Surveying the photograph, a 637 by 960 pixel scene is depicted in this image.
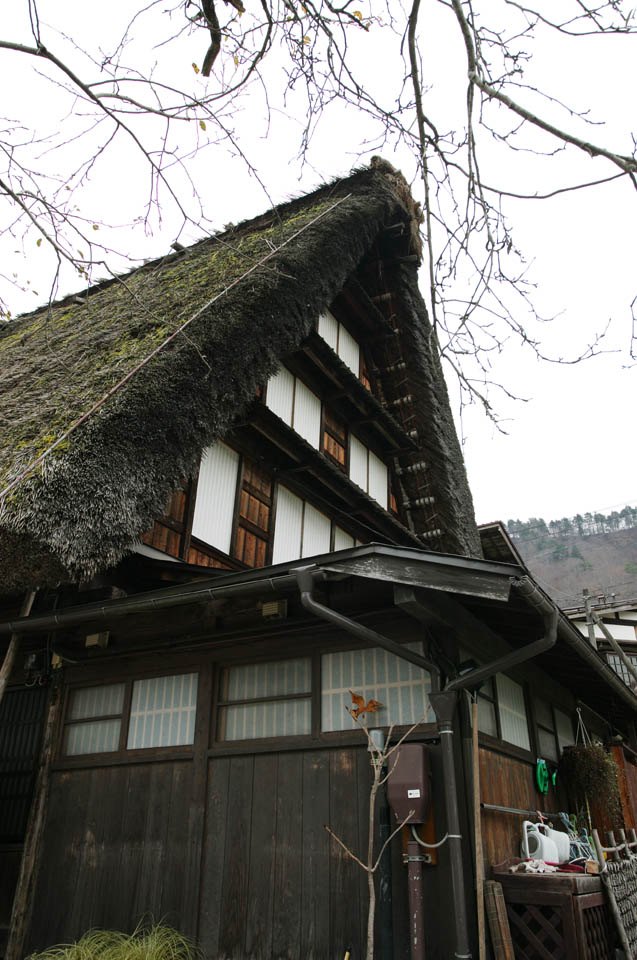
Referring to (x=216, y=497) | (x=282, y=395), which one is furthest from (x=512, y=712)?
(x=282, y=395)

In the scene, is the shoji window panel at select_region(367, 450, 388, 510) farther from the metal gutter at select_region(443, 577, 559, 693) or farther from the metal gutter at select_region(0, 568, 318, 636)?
the metal gutter at select_region(443, 577, 559, 693)

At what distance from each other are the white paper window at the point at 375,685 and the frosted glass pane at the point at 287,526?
277cm

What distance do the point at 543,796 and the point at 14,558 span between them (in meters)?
4.82

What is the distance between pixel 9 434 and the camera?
5270 millimetres

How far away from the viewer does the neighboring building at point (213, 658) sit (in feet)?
14.3

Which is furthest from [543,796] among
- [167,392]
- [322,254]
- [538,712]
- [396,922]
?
[322,254]

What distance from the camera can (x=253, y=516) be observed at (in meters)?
7.55

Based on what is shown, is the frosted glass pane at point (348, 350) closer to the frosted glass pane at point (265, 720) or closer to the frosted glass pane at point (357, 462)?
the frosted glass pane at point (357, 462)

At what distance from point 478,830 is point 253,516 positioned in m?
4.16

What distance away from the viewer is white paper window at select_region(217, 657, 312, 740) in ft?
16.5

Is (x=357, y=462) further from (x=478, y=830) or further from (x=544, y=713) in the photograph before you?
(x=478, y=830)

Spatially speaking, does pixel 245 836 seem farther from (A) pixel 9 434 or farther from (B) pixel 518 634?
(A) pixel 9 434

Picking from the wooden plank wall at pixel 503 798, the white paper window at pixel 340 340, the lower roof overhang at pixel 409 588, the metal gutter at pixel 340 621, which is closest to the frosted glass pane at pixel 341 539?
the white paper window at pixel 340 340

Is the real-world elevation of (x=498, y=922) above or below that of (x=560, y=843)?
below
